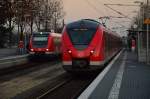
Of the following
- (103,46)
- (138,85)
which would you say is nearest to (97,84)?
(138,85)

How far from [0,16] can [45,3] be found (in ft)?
27.1

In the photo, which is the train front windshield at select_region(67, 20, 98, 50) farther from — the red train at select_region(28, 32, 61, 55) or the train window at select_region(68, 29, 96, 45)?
the red train at select_region(28, 32, 61, 55)

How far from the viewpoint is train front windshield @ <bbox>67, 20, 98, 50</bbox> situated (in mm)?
25172

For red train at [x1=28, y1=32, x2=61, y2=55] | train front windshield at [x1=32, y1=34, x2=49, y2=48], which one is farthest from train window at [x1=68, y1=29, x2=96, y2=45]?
train front windshield at [x1=32, y1=34, x2=49, y2=48]

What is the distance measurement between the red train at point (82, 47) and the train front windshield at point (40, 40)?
59.5 feet

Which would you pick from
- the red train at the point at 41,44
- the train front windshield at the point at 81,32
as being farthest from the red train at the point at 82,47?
the red train at the point at 41,44

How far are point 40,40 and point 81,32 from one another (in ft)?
61.8

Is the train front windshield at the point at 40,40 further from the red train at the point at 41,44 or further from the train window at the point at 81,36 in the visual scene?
the train window at the point at 81,36

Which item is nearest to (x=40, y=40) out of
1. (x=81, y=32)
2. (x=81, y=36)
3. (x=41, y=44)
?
(x=41, y=44)

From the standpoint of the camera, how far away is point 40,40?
145 ft

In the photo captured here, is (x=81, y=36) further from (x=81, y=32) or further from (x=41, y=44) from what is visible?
(x=41, y=44)

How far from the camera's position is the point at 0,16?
75.1 meters

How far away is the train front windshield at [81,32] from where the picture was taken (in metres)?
25.2

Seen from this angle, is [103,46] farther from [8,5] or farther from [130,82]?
[8,5]
